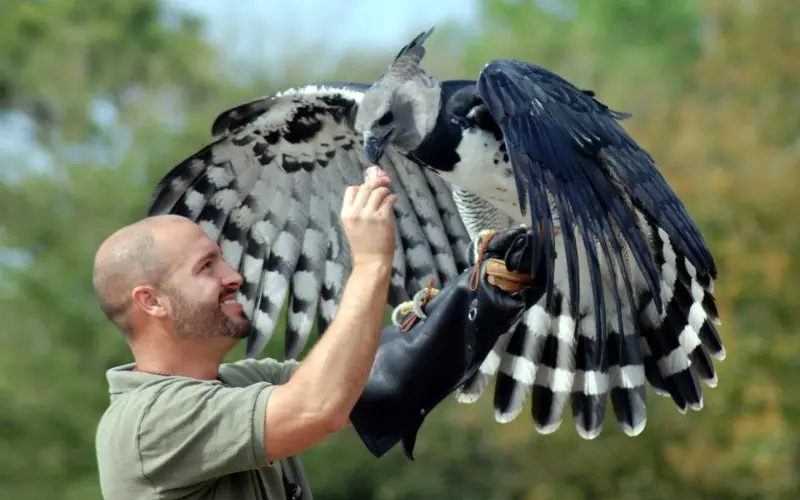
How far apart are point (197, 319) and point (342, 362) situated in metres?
0.41

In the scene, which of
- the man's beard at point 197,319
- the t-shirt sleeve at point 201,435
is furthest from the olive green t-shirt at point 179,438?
the man's beard at point 197,319

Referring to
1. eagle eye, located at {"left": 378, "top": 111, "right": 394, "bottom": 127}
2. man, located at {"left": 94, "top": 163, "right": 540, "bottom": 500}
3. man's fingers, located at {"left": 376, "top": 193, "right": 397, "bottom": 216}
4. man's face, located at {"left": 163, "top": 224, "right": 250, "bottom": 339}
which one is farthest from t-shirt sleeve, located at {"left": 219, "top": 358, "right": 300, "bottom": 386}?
eagle eye, located at {"left": 378, "top": 111, "right": 394, "bottom": 127}

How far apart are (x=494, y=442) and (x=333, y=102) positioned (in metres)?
11.4

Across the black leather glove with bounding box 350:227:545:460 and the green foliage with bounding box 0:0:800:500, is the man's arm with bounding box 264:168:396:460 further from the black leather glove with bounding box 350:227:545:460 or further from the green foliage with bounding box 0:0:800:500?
the green foliage with bounding box 0:0:800:500

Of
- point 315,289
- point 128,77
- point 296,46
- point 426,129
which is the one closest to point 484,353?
point 426,129

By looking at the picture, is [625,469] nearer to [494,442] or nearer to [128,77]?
[494,442]

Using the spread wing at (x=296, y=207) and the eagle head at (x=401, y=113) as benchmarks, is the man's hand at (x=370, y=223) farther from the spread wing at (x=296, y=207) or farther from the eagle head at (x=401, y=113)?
the spread wing at (x=296, y=207)

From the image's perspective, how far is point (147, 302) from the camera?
272 cm

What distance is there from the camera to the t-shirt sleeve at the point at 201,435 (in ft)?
8.32

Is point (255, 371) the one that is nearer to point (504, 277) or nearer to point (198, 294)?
point (198, 294)

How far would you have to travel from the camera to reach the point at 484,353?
317 cm

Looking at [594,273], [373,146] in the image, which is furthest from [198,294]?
[373,146]

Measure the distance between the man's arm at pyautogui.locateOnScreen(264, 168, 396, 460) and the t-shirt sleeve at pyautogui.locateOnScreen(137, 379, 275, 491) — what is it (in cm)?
4

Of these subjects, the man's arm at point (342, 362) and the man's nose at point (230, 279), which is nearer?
the man's arm at point (342, 362)
